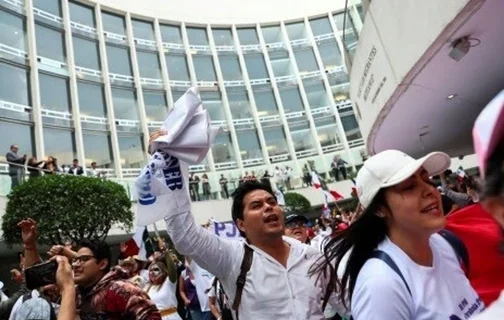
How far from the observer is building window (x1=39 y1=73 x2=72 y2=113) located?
2600 cm

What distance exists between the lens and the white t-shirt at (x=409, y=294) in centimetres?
168

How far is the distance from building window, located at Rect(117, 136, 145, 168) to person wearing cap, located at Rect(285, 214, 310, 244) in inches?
976

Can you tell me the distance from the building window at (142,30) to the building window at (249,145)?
31.6ft

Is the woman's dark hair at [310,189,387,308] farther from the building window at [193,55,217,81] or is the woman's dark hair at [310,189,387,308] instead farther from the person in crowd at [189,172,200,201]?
the building window at [193,55,217,81]

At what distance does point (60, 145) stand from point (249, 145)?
13606 mm

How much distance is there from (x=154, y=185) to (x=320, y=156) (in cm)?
3169

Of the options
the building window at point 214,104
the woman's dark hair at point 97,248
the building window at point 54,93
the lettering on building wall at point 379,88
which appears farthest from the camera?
the building window at point 214,104

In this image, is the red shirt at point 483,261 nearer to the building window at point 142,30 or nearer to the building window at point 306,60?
the building window at point 142,30

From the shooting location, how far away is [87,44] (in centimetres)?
2992

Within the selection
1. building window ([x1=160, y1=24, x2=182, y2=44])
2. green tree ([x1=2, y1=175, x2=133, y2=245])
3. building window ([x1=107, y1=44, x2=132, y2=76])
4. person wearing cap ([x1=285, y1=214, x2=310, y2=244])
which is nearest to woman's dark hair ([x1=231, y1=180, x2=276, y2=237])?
person wearing cap ([x1=285, y1=214, x2=310, y2=244])

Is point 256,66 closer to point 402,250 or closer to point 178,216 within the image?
point 178,216

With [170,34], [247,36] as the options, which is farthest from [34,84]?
[247,36]

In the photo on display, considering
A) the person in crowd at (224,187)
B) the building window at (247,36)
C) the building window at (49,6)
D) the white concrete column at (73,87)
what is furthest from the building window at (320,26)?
the building window at (49,6)

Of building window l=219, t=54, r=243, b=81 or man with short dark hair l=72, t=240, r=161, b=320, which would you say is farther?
building window l=219, t=54, r=243, b=81
